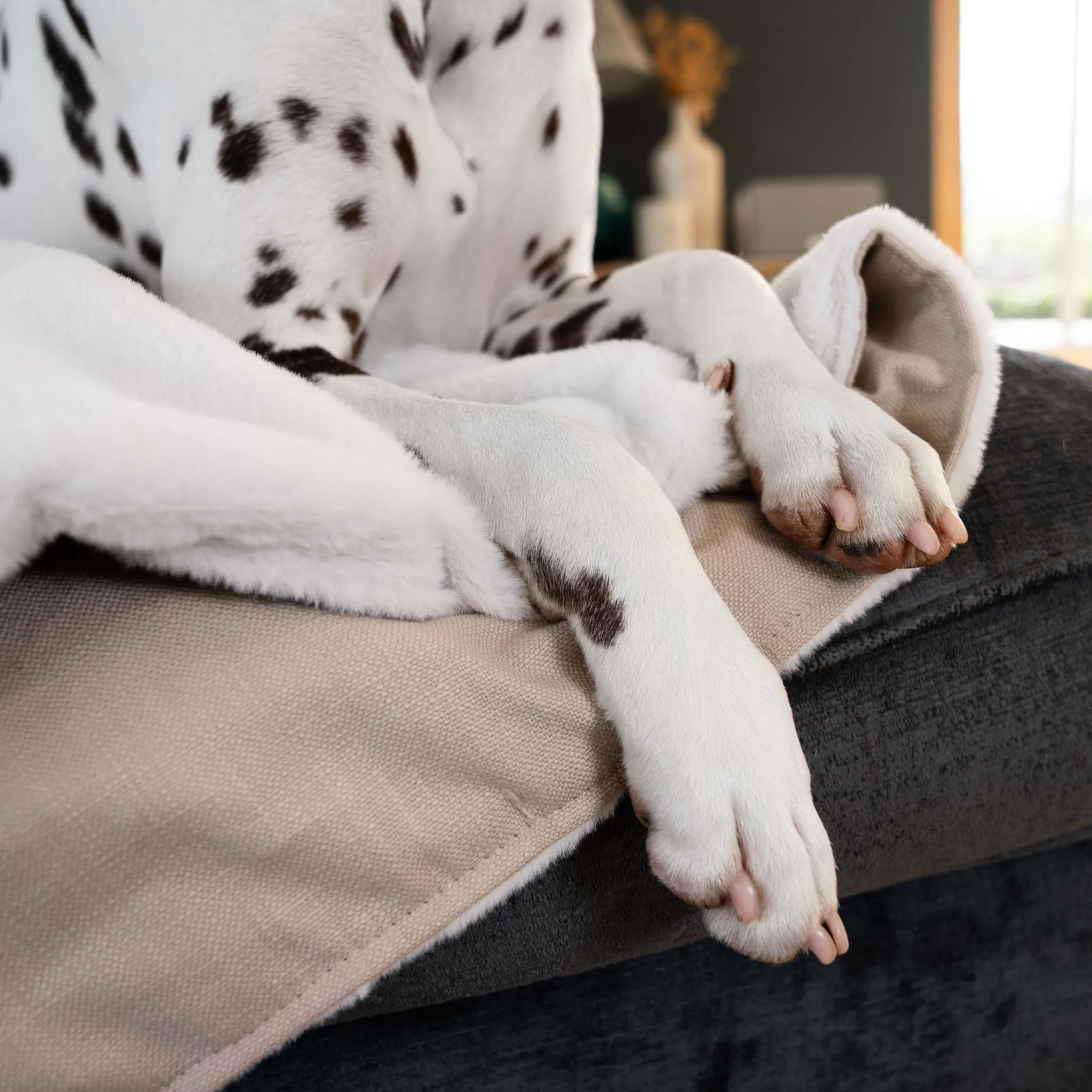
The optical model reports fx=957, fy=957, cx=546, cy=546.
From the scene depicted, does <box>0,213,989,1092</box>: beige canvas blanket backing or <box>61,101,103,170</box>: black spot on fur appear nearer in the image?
<box>0,213,989,1092</box>: beige canvas blanket backing

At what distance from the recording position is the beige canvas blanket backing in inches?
17.7

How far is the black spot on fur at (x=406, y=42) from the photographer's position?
34.8 inches

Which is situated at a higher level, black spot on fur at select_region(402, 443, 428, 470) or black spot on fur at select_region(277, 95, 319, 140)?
black spot on fur at select_region(277, 95, 319, 140)

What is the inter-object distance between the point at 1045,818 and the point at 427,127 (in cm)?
81

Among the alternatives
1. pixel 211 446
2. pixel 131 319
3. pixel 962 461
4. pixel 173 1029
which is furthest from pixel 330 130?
pixel 173 1029

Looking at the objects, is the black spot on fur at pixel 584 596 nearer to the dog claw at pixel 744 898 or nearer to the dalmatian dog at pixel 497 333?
the dalmatian dog at pixel 497 333

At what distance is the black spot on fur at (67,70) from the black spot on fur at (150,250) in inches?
5.2

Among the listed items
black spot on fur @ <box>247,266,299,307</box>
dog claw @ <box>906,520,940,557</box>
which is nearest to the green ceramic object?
black spot on fur @ <box>247,266,299,307</box>

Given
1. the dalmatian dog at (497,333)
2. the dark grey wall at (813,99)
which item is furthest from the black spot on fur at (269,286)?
the dark grey wall at (813,99)

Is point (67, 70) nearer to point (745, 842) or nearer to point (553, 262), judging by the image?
point (553, 262)

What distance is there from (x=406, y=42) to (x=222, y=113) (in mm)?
190

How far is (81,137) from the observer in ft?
3.16

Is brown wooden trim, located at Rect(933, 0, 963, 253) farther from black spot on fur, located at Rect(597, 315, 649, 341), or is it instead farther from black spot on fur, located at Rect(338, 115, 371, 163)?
black spot on fur, located at Rect(338, 115, 371, 163)

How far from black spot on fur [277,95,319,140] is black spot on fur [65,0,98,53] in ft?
0.79
